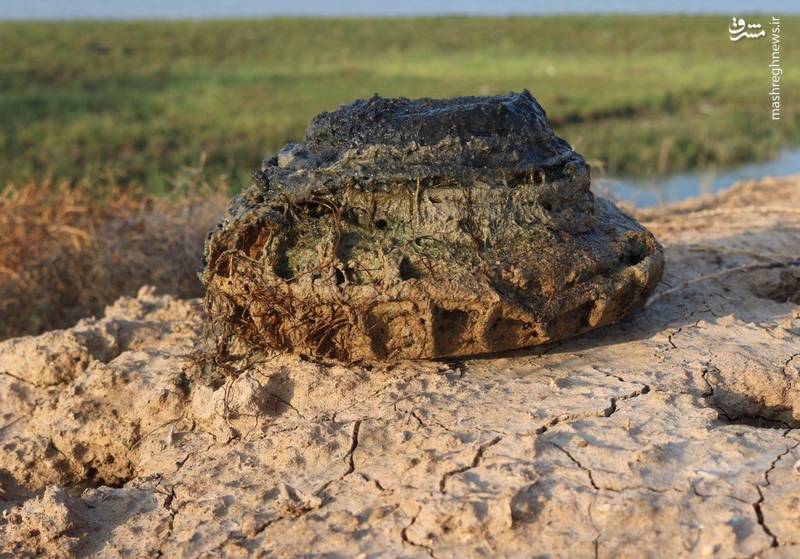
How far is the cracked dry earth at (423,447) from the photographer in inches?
102

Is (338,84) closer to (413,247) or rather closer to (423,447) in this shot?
(413,247)

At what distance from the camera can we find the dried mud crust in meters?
3.29

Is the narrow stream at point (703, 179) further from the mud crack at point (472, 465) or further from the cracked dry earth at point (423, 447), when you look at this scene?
the mud crack at point (472, 465)

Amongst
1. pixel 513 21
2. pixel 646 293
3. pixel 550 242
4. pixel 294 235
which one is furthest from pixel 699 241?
pixel 513 21

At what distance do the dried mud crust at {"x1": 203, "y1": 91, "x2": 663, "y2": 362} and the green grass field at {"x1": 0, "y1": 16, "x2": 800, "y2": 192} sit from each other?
8.28ft

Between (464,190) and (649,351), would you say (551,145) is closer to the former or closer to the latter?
(464,190)

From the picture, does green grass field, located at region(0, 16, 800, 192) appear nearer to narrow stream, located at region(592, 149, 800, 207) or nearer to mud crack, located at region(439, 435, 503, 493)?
narrow stream, located at region(592, 149, 800, 207)

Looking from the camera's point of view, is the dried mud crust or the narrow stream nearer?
the dried mud crust

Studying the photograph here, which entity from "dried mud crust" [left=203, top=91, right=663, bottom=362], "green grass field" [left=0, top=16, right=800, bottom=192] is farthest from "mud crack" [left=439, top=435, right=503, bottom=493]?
"green grass field" [left=0, top=16, right=800, bottom=192]

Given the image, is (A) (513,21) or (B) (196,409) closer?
(B) (196,409)

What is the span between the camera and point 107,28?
4566 cm

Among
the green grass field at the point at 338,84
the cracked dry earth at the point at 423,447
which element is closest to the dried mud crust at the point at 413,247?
the cracked dry earth at the point at 423,447

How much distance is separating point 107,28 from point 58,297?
4310 cm

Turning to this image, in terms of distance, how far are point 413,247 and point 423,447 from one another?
2.32 ft
